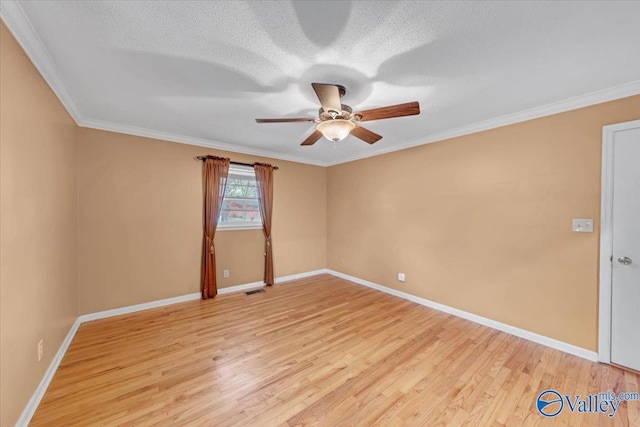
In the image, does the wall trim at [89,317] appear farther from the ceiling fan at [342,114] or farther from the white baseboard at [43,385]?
the ceiling fan at [342,114]

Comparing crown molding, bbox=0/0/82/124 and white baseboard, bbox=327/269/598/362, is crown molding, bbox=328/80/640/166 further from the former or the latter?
crown molding, bbox=0/0/82/124

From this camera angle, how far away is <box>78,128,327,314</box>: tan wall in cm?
294

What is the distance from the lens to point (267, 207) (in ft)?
14.2

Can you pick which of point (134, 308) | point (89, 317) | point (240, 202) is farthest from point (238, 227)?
point (89, 317)

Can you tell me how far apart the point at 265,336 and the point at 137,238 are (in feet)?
7.27

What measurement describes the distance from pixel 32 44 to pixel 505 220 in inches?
170

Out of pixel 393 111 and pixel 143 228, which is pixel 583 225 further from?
pixel 143 228

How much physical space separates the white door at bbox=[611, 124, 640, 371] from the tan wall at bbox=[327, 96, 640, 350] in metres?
0.12

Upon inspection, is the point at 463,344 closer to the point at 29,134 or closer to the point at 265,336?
the point at 265,336

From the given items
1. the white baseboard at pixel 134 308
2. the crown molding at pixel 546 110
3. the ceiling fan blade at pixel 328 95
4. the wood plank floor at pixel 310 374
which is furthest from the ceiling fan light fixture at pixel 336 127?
the white baseboard at pixel 134 308

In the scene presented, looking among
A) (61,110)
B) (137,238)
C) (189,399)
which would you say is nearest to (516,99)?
(189,399)

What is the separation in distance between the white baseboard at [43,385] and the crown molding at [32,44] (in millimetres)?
2307

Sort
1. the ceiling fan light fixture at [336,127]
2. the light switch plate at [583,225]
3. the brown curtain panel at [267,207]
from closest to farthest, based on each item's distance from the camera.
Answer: the ceiling fan light fixture at [336,127] < the light switch plate at [583,225] < the brown curtain panel at [267,207]

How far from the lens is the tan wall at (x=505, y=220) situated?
2.27 m
